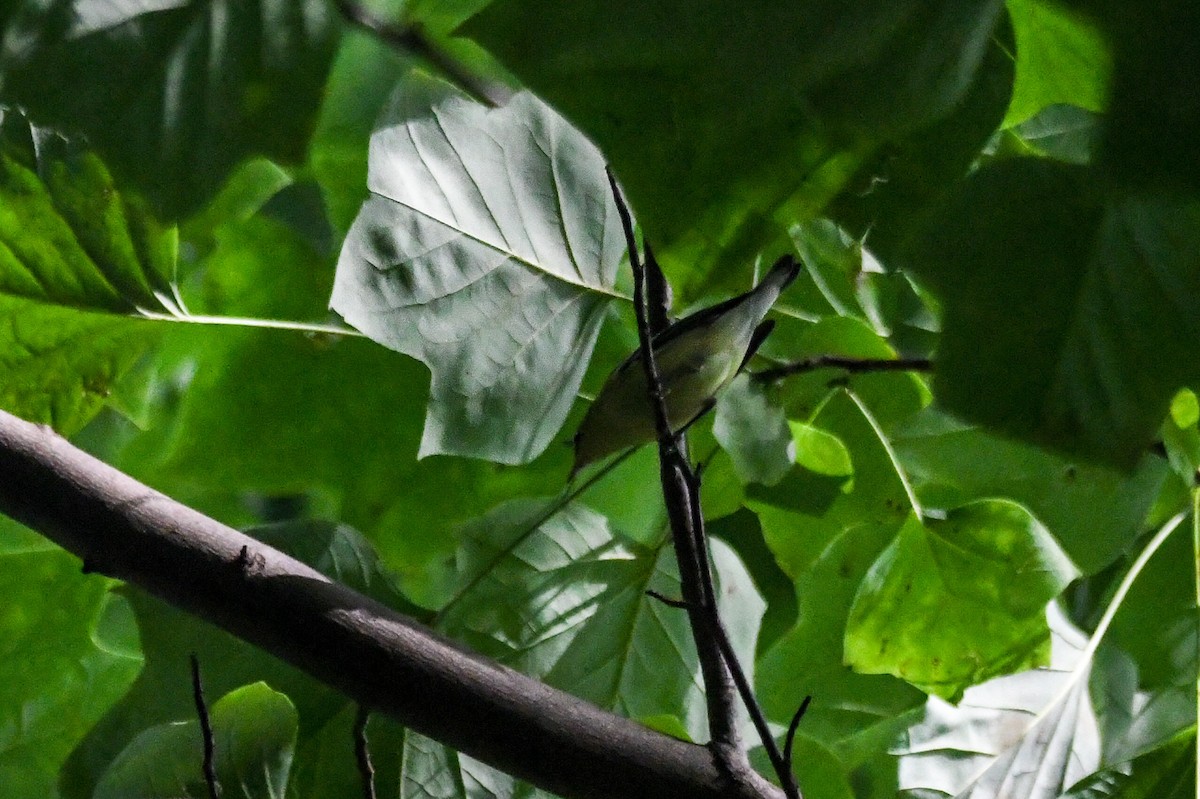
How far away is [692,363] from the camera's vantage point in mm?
661

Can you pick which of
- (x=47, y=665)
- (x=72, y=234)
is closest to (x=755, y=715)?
(x=72, y=234)

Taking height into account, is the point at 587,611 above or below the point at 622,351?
below

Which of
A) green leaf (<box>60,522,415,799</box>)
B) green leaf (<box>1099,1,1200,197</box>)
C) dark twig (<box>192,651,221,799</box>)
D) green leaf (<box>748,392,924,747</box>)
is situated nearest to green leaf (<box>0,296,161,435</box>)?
green leaf (<box>60,522,415,799</box>)

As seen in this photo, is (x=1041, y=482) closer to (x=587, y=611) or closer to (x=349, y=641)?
(x=587, y=611)

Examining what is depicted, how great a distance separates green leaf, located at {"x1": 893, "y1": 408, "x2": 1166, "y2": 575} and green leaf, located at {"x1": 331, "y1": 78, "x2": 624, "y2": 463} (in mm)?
295

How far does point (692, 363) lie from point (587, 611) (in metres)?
0.27

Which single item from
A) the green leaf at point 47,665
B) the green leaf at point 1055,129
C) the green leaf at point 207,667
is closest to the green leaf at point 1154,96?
the green leaf at point 1055,129

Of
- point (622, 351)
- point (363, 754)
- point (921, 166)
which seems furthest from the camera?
point (622, 351)

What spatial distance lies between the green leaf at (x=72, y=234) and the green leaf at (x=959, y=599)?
1.76 feet

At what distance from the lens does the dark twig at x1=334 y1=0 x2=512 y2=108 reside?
0.75 m

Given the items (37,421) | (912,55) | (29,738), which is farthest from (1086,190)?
(29,738)

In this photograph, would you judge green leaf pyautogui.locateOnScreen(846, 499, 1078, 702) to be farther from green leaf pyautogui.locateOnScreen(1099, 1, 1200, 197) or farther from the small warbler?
green leaf pyautogui.locateOnScreen(1099, 1, 1200, 197)

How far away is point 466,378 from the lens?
73cm

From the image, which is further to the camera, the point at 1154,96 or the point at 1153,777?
the point at 1153,777
